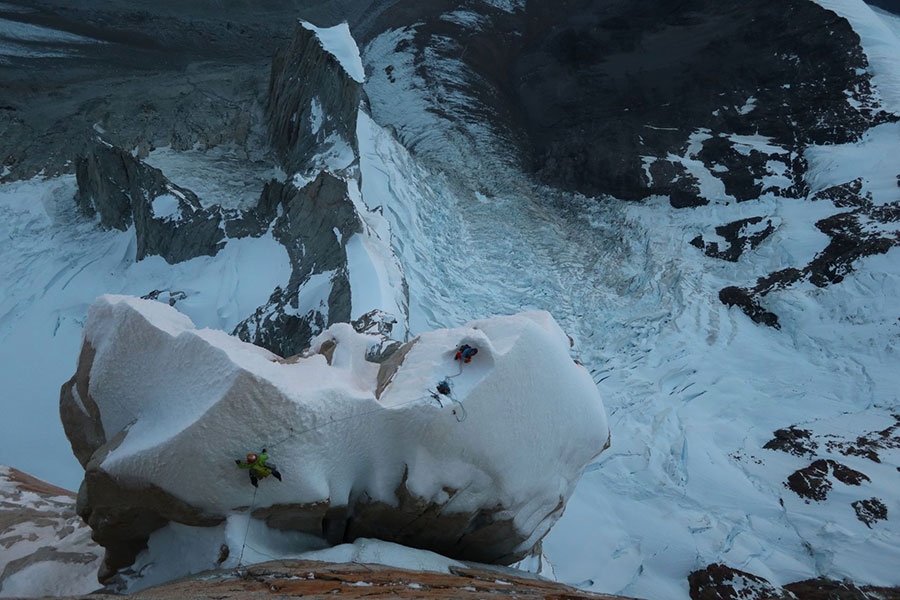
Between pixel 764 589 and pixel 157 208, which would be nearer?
pixel 764 589

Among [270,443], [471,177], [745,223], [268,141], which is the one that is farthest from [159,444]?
[745,223]

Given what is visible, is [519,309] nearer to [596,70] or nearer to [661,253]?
[661,253]

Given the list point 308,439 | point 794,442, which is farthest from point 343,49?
point 794,442

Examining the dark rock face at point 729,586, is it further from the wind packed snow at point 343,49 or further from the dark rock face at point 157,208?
the wind packed snow at point 343,49

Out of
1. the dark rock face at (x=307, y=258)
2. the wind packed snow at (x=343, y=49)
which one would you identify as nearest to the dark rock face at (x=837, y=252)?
the dark rock face at (x=307, y=258)

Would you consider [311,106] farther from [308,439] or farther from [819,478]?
[819,478]
